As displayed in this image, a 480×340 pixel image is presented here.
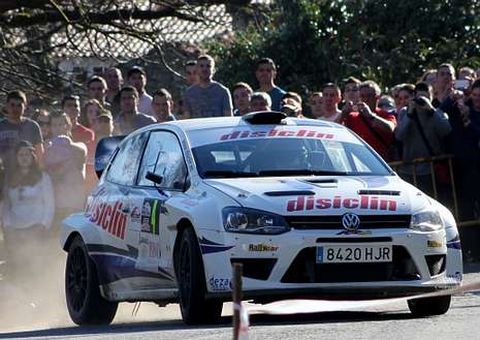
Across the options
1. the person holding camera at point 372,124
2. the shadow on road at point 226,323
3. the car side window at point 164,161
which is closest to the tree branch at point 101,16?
the person holding camera at point 372,124

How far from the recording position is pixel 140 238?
12.2 m

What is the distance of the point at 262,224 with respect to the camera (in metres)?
10.9

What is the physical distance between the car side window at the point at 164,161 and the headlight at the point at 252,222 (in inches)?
36.7

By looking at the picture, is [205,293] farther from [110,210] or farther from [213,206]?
[110,210]

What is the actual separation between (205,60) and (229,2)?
2773mm

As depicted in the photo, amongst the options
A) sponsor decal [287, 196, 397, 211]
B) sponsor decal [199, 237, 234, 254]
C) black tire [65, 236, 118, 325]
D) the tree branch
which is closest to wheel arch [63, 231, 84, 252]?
black tire [65, 236, 118, 325]

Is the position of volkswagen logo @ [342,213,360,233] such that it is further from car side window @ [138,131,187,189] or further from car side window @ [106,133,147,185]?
car side window @ [106,133,147,185]

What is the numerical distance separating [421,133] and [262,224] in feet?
18.9

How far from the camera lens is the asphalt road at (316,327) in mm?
10102

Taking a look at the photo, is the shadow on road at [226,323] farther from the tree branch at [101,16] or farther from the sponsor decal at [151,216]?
the tree branch at [101,16]

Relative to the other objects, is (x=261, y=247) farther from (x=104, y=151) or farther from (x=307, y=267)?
(x=104, y=151)

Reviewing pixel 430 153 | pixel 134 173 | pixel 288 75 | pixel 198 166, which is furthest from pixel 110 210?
pixel 288 75

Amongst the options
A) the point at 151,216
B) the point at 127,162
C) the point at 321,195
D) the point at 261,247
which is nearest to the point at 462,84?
the point at 127,162

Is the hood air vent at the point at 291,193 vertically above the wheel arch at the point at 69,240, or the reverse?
the hood air vent at the point at 291,193
